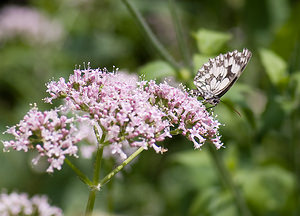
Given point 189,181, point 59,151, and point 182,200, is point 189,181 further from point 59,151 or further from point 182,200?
point 59,151

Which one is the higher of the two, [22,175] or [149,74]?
[22,175]

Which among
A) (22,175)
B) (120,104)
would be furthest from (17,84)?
(120,104)

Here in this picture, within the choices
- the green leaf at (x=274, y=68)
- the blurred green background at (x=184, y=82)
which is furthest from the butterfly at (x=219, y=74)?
the green leaf at (x=274, y=68)

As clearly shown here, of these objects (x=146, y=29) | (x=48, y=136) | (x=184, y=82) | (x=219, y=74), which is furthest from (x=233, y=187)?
(x=48, y=136)

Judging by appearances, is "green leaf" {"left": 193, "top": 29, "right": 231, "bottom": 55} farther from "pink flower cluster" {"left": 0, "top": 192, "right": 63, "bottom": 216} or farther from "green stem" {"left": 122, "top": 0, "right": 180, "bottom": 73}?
"pink flower cluster" {"left": 0, "top": 192, "right": 63, "bottom": 216}

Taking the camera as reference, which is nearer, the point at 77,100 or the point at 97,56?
the point at 77,100

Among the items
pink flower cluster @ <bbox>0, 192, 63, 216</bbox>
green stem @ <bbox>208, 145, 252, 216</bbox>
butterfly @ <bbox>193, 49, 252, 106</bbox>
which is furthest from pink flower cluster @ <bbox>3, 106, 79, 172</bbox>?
green stem @ <bbox>208, 145, 252, 216</bbox>

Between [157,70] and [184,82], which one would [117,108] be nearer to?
[157,70]
